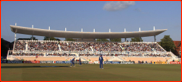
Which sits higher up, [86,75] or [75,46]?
[75,46]

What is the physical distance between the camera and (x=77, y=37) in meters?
85.2

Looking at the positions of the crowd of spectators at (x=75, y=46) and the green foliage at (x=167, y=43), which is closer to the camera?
the crowd of spectators at (x=75, y=46)

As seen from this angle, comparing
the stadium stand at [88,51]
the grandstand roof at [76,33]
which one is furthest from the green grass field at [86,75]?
the grandstand roof at [76,33]

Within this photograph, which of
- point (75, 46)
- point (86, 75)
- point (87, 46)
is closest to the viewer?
point (86, 75)

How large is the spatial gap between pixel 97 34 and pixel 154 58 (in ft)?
74.6

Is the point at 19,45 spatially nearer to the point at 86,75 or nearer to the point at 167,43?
the point at 86,75

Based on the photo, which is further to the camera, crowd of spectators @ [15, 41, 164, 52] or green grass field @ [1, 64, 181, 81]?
crowd of spectators @ [15, 41, 164, 52]

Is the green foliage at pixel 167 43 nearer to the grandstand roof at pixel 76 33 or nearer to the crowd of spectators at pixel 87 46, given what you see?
the grandstand roof at pixel 76 33

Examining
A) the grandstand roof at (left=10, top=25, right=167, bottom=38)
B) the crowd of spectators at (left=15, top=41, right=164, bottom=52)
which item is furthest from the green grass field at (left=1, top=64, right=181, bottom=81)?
the grandstand roof at (left=10, top=25, right=167, bottom=38)

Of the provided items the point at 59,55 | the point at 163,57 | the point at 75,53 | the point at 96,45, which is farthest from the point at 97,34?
the point at 163,57

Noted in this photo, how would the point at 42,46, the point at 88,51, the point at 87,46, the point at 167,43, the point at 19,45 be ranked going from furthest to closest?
1. the point at 167,43
2. the point at 87,46
3. the point at 42,46
4. the point at 88,51
5. the point at 19,45

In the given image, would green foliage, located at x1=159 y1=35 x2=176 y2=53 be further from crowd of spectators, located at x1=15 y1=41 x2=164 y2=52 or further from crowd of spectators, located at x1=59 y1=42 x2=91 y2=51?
crowd of spectators, located at x1=59 y1=42 x2=91 y2=51

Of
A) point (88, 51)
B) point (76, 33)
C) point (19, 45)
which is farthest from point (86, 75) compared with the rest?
point (76, 33)

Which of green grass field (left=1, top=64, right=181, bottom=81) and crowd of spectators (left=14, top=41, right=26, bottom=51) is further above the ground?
crowd of spectators (left=14, top=41, right=26, bottom=51)
